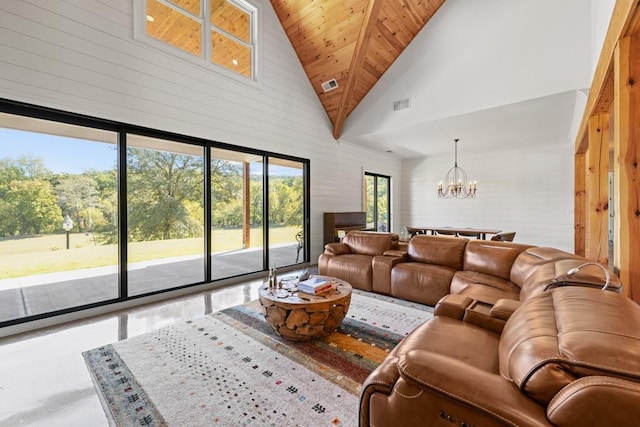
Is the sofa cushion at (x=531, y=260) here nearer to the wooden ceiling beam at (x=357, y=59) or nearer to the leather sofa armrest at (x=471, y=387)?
the leather sofa armrest at (x=471, y=387)

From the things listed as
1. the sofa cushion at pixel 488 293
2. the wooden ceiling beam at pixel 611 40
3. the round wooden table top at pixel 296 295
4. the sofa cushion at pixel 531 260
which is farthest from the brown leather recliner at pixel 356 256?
the wooden ceiling beam at pixel 611 40

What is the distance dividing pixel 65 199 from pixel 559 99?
262 inches

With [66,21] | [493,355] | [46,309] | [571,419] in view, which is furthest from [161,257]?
[571,419]

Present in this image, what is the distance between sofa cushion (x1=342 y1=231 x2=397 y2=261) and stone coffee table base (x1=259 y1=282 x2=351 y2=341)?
1883 mm

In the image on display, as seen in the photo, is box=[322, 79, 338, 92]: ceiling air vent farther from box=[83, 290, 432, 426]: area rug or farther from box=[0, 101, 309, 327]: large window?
box=[83, 290, 432, 426]: area rug

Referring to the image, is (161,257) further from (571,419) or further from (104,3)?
(571,419)

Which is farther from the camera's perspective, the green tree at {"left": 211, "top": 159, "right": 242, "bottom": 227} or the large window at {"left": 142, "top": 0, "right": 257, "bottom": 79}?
the green tree at {"left": 211, "top": 159, "right": 242, "bottom": 227}

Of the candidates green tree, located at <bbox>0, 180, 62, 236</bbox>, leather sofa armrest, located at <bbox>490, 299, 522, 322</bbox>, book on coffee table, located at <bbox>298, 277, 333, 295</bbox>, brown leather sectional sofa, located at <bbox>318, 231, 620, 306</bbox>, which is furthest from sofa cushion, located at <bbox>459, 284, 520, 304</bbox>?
green tree, located at <bbox>0, 180, 62, 236</bbox>

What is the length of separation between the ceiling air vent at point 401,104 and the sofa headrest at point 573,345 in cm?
487

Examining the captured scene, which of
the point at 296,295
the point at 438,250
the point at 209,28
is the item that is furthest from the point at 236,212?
the point at 438,250

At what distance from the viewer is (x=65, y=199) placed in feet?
10.9

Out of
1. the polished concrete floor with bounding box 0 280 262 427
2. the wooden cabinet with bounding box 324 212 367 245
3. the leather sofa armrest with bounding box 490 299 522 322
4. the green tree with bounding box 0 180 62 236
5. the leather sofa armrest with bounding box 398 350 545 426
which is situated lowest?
the polished concrete floor with bounding box 0 280 262 427

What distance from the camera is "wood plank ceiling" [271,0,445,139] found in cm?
474

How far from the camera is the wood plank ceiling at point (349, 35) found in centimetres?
474
